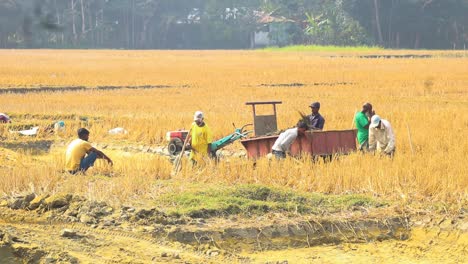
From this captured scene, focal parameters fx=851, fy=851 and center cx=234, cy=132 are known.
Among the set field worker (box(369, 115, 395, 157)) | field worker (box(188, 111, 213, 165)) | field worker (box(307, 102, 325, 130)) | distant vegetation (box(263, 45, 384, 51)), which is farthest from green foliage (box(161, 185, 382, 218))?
distant vegetation (box(263, 45, 384, 51))

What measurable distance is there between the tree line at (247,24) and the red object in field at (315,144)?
195ft

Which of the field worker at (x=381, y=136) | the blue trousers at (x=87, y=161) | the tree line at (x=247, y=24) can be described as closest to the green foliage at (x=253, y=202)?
the blue trousers at (x=87, y=161)

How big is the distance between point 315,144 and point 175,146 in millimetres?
2843

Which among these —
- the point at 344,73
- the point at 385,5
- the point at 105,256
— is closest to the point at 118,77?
the point at 344,73

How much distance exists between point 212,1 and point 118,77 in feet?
192

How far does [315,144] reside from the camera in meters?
11.9

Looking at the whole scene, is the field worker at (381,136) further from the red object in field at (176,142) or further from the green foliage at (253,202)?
the red object in field at (176,142)

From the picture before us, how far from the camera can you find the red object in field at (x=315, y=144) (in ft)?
38.8

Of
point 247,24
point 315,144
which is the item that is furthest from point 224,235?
point 247,24

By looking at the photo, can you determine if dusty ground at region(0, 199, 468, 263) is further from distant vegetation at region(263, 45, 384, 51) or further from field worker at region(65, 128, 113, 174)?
distant vegetation at region(263, 45, 384, 51)

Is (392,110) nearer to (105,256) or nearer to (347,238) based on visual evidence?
(347,238)

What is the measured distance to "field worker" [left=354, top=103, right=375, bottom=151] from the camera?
1245 centimetres

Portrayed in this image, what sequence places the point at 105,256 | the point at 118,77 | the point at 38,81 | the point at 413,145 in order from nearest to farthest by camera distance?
1. the point at 105,256
2. the point at 413,145
3. the point at 38,81
4. the point at 118,77

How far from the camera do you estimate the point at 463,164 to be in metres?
10.5
